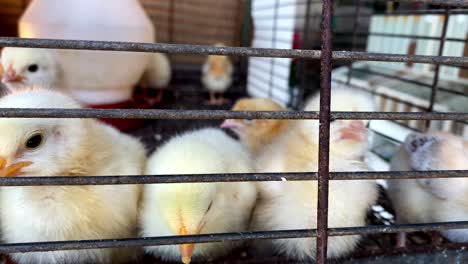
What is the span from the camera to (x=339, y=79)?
2092 millimetres

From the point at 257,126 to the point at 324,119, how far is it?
848 millimetres

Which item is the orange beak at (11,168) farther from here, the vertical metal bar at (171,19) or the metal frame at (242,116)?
the vertical metal bar at (171,19)

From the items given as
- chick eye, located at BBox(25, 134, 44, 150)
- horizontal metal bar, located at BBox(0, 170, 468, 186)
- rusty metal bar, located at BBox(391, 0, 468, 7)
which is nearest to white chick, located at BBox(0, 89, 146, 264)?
chick eye, located at BBox(25, 134, 44, 150)

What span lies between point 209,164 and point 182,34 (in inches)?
91.8

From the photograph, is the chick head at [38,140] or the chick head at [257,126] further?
the chick head at [257,126]

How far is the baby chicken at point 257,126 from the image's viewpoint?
4.59 ft

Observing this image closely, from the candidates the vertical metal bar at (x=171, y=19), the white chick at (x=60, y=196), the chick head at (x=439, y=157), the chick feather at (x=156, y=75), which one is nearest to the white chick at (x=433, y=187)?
the chick head at (x=439, y=157)

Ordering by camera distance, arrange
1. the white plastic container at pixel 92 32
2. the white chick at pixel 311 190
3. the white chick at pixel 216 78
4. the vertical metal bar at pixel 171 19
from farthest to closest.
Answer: the vertical metal bar at pixel 171 19, the white chick at pixel 216 78, the white plastic container at pixel 92 32, the white chick at pixel 311 190

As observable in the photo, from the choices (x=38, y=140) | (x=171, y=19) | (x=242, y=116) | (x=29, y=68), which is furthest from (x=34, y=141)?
(x=171, y=19)

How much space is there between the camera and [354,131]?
1.01 metres

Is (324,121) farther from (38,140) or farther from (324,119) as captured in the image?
(38,140)

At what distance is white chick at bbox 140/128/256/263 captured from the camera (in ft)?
2.34

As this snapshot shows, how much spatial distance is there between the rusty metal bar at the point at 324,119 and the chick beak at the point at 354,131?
0.40m

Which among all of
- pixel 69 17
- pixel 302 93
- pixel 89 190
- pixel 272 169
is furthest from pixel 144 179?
pixel 302 93
